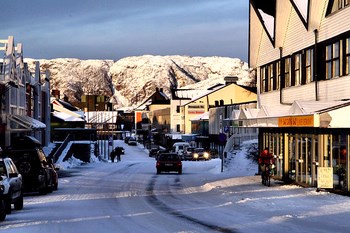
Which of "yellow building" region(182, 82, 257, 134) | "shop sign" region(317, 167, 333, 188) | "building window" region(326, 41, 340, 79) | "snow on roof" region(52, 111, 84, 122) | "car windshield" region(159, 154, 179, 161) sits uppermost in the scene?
"yellow building" region(182, 82, 257, 134)

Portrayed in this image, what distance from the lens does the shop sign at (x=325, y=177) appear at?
2433 centimetres

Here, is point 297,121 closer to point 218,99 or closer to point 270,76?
point 270,76

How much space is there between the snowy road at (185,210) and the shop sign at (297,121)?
8.51 ft

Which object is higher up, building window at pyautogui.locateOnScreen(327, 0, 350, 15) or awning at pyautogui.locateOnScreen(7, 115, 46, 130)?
building window at pyautogui.locateOnScreen(327, 0, 350, 15)

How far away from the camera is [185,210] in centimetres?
2036

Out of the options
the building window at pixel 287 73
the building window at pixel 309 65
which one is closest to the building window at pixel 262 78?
the building window at pixel 287 73

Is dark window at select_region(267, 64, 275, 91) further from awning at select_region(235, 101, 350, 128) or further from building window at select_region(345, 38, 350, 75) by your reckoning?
building window at select_region(345, 38, 350, 75)

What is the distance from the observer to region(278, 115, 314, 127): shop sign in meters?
23.1

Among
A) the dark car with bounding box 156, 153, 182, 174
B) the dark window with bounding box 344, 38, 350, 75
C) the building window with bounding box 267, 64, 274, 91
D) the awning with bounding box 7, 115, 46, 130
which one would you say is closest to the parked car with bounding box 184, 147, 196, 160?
the dark car with bounding box 156, 153, 182, 174

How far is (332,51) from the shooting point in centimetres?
2605

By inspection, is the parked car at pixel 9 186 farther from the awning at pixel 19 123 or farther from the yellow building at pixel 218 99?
the yellow building at pixel 218 99

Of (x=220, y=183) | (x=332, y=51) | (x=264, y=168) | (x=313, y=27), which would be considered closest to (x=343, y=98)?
(x=332, y=51)

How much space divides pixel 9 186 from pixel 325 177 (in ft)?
37.9

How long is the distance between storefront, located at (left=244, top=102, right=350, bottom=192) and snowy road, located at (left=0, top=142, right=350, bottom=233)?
96 centimetres
